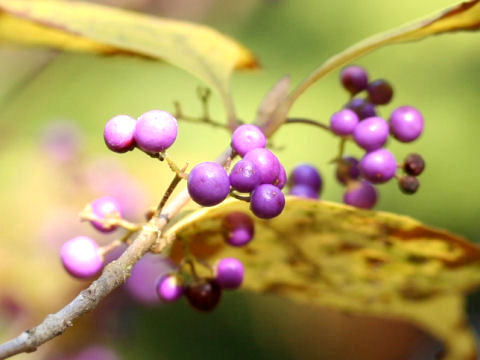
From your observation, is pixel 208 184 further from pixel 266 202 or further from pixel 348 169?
pixel 348 169

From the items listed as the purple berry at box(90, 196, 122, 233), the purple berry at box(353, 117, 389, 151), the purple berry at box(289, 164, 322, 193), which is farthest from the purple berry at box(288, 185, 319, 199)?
the purple berry at box(90, 196, 122, 233)

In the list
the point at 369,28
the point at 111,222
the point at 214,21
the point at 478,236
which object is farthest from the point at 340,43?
the point at 111,222

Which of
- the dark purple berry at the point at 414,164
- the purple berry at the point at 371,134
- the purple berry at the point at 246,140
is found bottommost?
the purple berry at the point at 246,140

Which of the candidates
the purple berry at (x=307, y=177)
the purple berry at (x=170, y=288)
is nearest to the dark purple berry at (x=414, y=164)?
the purple berry at (x=307, y=177)

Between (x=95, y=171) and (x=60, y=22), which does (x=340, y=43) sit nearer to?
(x=95, y=171)

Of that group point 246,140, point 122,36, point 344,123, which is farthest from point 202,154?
point 246,140

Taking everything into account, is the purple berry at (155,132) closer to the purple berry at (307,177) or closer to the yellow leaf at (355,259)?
the yellow leaf at (355,259)

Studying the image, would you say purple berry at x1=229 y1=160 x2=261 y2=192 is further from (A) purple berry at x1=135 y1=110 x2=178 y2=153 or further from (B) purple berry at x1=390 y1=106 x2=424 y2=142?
(B) purple berry at x1=390 y1=106 x2=424 y2=142
